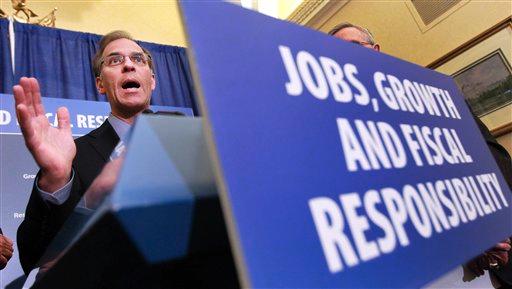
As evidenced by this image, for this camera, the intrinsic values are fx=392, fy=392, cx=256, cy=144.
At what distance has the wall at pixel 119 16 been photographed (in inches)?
128

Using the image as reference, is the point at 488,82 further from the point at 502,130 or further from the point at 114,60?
the point at 114,60

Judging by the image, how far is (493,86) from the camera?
77.5 inches

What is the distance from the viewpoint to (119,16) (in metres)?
3.47

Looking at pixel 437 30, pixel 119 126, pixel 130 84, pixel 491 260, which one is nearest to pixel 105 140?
pixel 119 126

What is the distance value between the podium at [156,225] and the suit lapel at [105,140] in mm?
468

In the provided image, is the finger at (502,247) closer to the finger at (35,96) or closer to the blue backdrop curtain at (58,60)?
the finger at (35,96)

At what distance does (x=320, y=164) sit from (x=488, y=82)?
198 cm

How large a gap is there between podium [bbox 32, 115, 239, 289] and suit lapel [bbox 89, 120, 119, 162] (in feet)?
1.54

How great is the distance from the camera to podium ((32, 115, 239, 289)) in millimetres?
310

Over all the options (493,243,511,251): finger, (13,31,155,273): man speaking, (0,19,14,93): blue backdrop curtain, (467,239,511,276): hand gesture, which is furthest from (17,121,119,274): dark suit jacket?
(0,19,14,93): blue backdrop curtain

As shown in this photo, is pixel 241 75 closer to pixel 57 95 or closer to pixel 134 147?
pixel 134 147

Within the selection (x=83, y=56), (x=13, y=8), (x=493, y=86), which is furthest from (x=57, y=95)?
(x=493, y=86)

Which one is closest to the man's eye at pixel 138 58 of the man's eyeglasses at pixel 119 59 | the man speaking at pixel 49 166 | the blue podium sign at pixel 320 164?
the man's eyeglasses at pixel 119 59

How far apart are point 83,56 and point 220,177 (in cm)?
316
